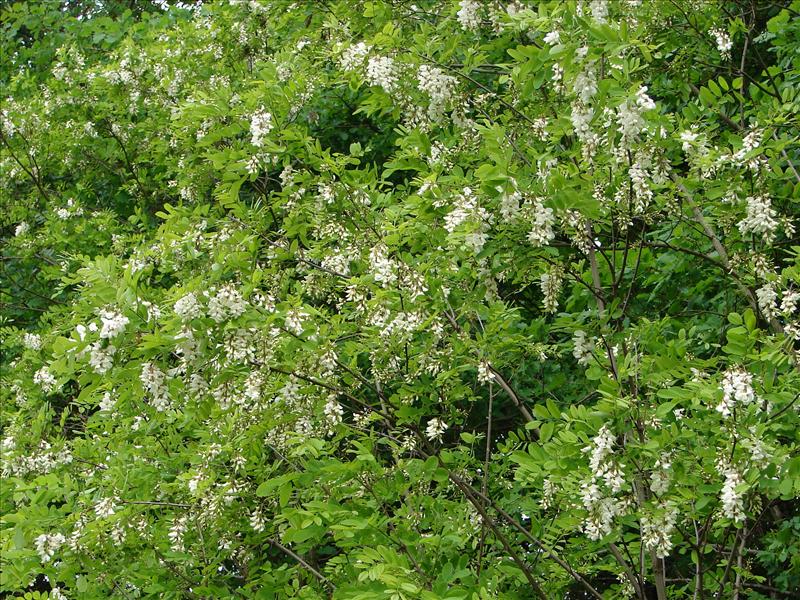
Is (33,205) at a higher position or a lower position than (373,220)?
lower

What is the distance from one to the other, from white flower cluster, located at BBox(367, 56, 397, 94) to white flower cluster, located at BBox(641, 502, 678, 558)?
7.02ft

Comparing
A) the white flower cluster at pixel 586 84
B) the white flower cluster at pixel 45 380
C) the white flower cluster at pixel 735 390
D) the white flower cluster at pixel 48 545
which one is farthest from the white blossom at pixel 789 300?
the white flower cluster at pixel 45 380

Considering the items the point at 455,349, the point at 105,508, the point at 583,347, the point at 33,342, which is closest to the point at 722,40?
the point at 583,347

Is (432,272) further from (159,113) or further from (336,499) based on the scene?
(159,113)

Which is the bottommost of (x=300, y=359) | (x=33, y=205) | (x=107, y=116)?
(x=33, y=205)

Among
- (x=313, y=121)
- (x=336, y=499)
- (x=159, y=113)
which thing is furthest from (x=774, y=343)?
(x=159, y=113)

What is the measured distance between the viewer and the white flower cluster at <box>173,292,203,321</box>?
3384 mm

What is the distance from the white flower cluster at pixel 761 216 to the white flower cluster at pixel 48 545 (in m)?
3.18

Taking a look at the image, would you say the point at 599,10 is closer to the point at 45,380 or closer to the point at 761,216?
the point at 761,216

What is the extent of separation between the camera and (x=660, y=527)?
3164 mm

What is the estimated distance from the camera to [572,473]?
3371 millimetres

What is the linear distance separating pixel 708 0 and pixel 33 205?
6.70 meters

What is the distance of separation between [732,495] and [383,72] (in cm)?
231

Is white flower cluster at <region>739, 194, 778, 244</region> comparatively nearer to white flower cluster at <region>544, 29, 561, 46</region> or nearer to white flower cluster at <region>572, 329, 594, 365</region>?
white flower cluster at <region>572, 329, 594, 365</region>
